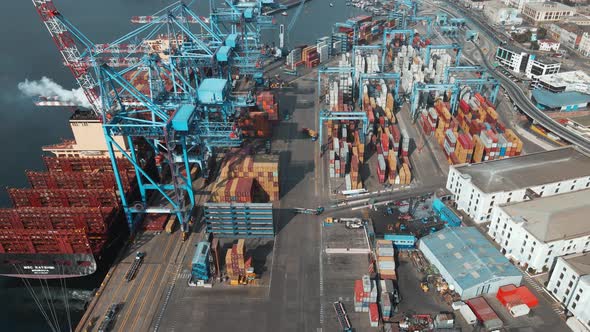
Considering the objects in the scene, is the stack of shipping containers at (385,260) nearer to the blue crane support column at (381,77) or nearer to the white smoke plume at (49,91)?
the blue crane support column at (381,77)

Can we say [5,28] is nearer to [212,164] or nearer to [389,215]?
[212,164]

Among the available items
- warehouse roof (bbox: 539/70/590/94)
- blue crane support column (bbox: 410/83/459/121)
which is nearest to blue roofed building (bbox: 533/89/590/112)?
warehouse roof (bbox: 539/70/590/94)

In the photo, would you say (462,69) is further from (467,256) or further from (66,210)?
(66,210)

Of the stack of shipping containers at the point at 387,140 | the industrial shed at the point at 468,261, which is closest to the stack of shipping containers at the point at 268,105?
the stack of shipping containers at the point at 387,140

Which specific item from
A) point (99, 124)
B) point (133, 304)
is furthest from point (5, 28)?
point (133, 304)

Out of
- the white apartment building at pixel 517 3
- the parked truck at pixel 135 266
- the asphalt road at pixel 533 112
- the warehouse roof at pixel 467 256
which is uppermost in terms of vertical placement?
the white apartment building at pixel 517 3

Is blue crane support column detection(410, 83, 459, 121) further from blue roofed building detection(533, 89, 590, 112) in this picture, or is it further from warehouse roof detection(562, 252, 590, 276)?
warehouse roof detection(562, 252, 590, 276)
